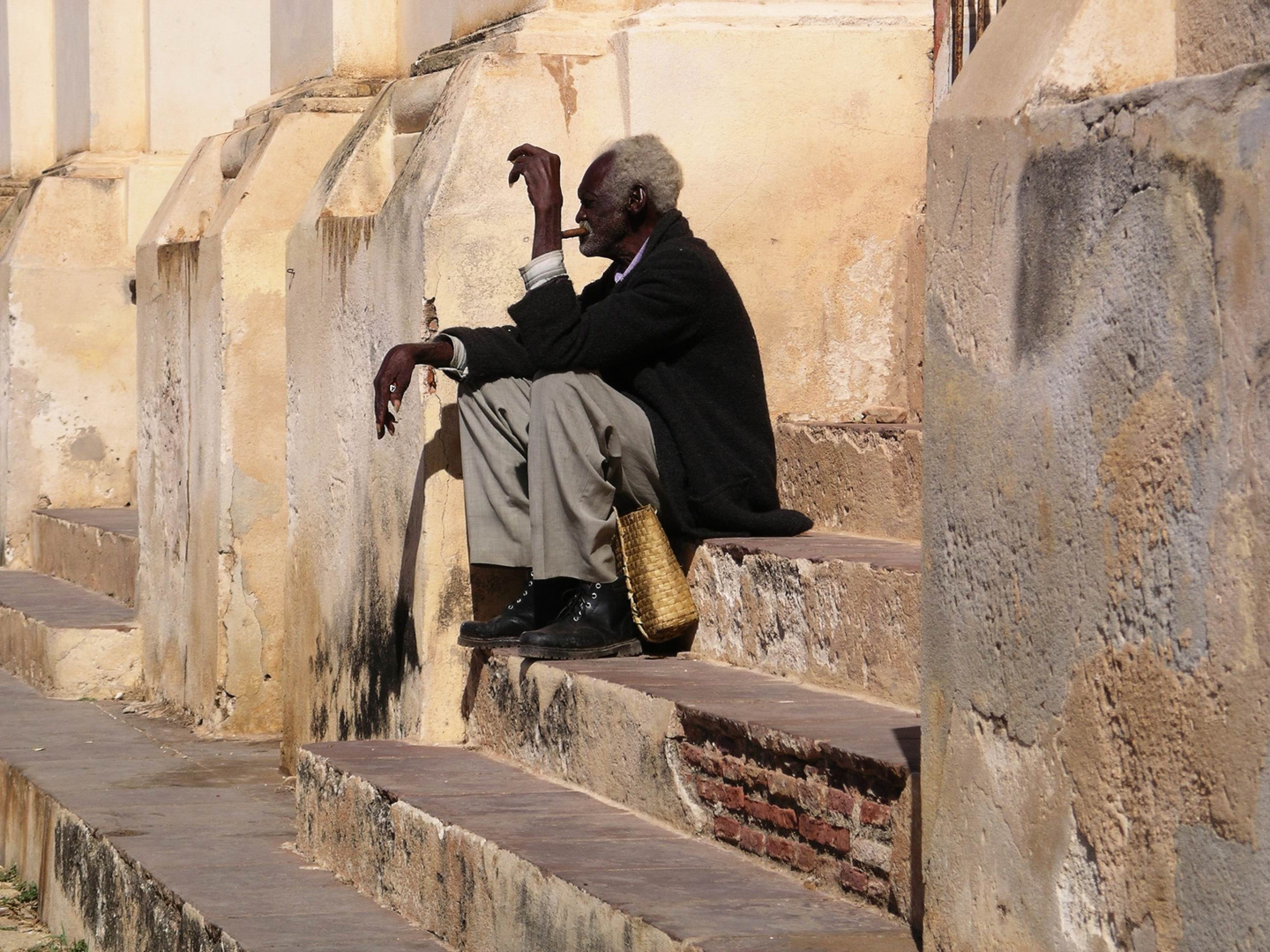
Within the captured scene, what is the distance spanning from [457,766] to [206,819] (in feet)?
3.32

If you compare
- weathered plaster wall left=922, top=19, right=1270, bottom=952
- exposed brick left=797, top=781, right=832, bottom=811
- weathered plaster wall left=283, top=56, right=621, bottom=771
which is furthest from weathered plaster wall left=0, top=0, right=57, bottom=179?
weathered plaster wall left=922, top=19, right=1270, bottom=952

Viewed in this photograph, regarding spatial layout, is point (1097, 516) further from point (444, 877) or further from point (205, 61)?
point (205, 61)

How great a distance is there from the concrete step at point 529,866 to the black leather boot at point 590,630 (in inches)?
12.1

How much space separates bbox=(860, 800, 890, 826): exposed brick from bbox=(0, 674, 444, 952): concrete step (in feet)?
3.63

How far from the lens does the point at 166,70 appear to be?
10320 millimetres

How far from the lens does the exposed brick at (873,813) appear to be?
3.38 metres

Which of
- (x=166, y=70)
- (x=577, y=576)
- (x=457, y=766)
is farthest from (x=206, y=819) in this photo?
(x=166, y=70)

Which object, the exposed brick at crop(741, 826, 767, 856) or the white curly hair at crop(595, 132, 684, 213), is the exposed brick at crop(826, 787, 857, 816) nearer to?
the exposed brick at crop(741, 826, 767, 856)

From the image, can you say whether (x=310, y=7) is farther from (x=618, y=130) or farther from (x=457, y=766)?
(x=457, y=766)

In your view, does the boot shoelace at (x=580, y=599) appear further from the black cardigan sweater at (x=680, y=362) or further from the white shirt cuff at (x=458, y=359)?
the white shirt cuff at (x=458, y=359)

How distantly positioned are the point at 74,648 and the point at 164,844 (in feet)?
10.7

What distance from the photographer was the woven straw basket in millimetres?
4785

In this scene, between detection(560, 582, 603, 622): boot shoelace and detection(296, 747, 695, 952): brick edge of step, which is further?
detection(560, 582, 603, 622): boot shoelace

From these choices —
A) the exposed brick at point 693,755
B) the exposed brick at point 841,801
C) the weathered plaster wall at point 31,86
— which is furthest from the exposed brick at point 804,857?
the weathered plaster wall at point 31,86
